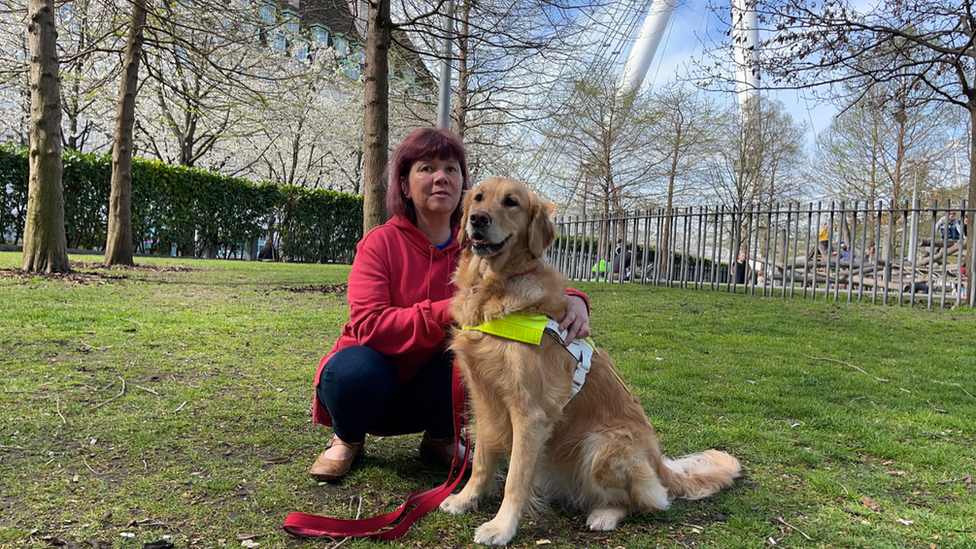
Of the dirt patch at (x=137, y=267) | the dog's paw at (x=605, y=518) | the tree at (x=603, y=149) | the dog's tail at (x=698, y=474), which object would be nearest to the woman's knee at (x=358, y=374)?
the dog's paw at (x=605, y=518)

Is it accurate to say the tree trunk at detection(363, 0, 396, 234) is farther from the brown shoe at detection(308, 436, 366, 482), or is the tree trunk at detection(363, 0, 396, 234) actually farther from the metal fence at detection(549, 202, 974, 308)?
the metal fence at detection(549, 202, 974, 308)

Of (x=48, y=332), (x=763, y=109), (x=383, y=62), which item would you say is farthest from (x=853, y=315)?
(x=763, y=109)

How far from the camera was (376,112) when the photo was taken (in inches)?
298

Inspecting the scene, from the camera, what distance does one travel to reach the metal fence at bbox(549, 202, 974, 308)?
372 inches

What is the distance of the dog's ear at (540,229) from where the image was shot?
8.01 feet

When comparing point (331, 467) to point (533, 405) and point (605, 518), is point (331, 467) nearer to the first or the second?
point (533, 405)

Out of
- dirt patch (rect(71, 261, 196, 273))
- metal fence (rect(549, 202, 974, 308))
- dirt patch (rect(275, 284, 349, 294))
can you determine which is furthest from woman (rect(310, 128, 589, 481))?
dirt patch (rect(71, 261, 196, 273))

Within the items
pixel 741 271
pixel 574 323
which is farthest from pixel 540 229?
pixel 741 271

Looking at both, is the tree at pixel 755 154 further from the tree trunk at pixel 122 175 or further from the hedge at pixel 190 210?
the tree trunk at pixel 122 175

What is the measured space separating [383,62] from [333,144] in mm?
22020

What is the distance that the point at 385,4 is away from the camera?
7465mm

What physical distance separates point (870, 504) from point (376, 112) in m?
6.79

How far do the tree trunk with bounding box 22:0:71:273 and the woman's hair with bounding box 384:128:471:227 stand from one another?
760 cm

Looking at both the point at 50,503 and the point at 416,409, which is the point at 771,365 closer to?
the point at 416,409
